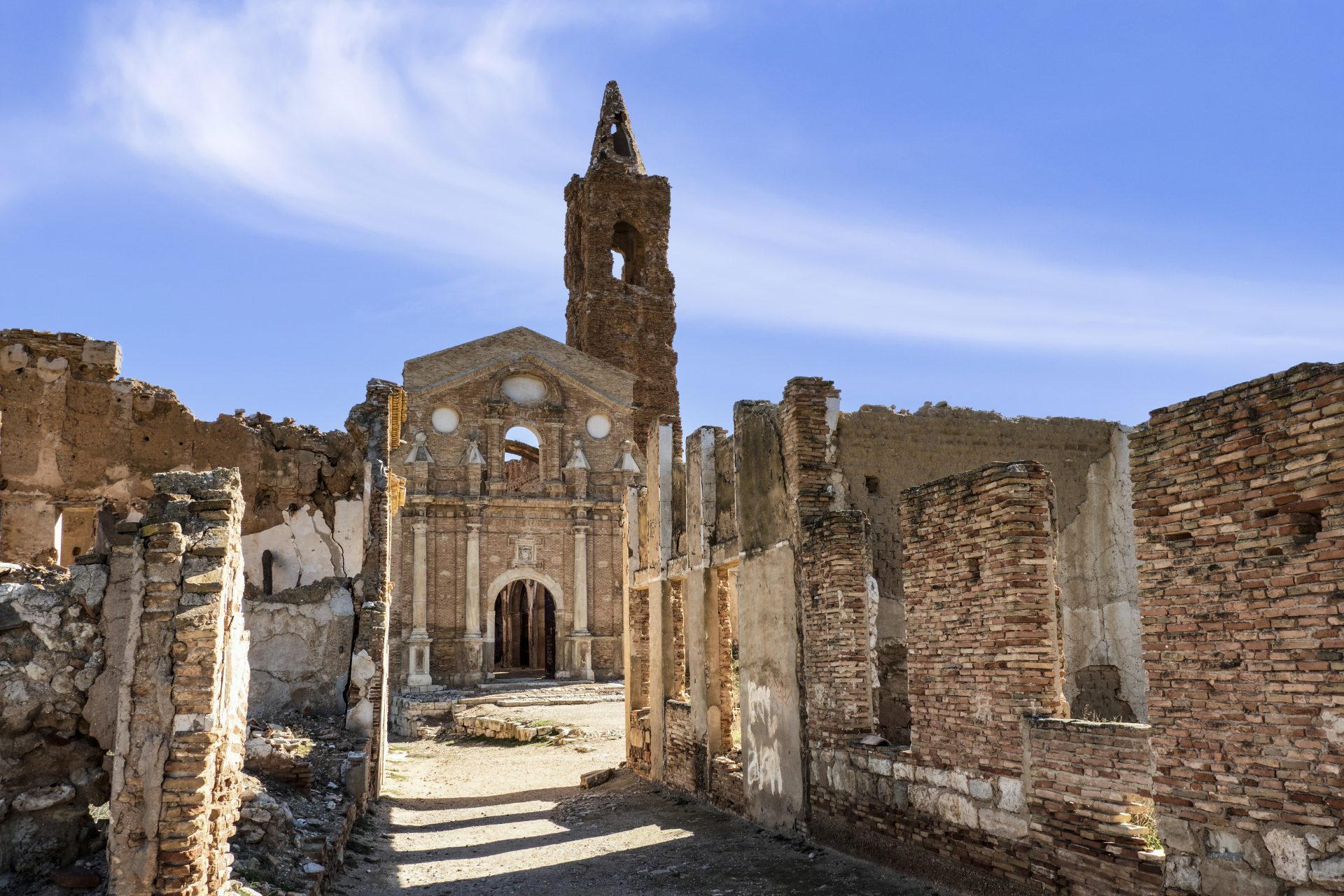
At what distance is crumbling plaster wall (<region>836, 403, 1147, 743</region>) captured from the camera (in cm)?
1062

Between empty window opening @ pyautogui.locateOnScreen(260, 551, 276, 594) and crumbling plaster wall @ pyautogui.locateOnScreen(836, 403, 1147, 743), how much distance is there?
24.3 feet

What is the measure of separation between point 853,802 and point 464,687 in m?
19.6

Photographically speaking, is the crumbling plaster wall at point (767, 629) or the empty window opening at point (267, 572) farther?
the empty window opening at point (267, 572)

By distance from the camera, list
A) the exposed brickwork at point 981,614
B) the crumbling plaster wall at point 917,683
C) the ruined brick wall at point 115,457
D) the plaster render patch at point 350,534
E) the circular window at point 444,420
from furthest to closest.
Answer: the circular window at point 444,420
the plaster render patch at point 350,534
the ruined brick wall at point 115,457
the exposed brickwork at point 981,614
the crumbling plaster wall at point 917,683

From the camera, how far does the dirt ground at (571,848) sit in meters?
9.03

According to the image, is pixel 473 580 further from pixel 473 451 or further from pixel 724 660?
pixel 724 660

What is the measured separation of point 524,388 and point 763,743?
21.0 meters

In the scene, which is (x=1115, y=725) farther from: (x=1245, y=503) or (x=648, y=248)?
(x=648, y=248)

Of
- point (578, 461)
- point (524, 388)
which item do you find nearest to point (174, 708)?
point (578, 461)

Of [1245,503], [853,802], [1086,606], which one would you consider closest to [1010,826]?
[853,802]

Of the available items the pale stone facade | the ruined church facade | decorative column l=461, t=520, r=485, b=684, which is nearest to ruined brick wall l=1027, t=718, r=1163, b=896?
the ruined church facade

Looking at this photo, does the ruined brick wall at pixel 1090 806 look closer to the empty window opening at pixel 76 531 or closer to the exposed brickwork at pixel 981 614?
the exposed brickwork at pixel 981 614

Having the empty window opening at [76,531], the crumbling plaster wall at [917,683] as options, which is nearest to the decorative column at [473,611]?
the crumbling plaster wall at [917,683]

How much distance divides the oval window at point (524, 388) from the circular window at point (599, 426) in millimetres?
1572
